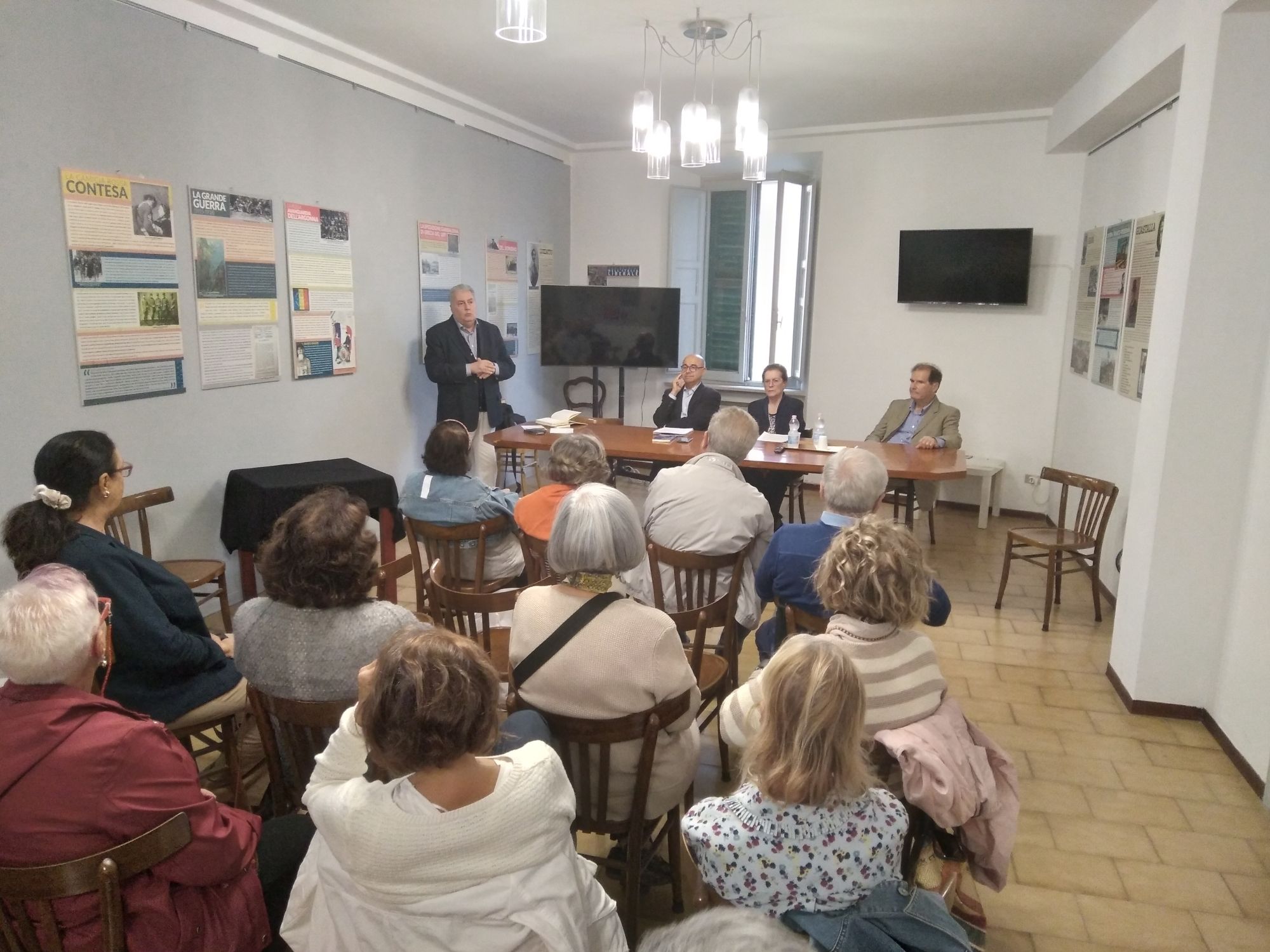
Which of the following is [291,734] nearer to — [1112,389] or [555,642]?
[555,642]

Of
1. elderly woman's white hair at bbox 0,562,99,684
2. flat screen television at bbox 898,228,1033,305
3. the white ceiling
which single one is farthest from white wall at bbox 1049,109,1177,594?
elderly woman's white hair at bbox 0,562,99,684

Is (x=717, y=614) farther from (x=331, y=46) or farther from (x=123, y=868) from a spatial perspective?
(x=331, y=46)

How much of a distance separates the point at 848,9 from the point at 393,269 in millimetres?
3069

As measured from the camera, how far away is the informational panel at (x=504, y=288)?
261 inches

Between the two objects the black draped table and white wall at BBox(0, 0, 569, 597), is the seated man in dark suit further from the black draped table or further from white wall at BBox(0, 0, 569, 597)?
white wall at BBox(0, 0, 569, 597)

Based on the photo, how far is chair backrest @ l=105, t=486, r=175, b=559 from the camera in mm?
3494

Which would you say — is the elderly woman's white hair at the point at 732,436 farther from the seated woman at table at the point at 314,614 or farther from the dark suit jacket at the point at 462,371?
the dark suit jacket at the point at 462,371

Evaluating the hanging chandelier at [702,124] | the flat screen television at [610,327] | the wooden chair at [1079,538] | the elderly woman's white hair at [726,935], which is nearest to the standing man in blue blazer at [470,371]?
the flat screen television at [610,327]

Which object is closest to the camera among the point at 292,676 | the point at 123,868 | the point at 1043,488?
the point at 123,868

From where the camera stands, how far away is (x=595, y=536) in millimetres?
1932

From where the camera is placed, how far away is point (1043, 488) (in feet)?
21.2

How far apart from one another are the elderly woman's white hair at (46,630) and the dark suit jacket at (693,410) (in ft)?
15.1

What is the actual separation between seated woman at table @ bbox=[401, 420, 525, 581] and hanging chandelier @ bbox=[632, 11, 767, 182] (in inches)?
66.8

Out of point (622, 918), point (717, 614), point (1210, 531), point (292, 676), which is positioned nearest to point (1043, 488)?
point (1210, 531)
